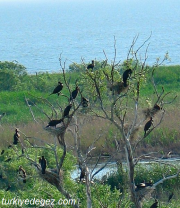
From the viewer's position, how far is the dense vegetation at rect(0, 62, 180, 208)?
36.0 feet

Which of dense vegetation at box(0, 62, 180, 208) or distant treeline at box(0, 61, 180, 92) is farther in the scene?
distant treeline at box(0, 61, 180, 92)

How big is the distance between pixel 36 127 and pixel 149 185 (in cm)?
1172

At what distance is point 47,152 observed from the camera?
15.0 metres

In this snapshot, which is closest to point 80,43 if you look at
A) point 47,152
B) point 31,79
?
point 31,79

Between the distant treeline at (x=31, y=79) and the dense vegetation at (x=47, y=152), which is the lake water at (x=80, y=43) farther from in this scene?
the distant treeline at (x=31, y=79)

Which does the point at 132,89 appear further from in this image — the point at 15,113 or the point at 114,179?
the point at 15,113

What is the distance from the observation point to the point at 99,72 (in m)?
8.66

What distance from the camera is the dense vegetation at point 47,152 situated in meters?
11.0

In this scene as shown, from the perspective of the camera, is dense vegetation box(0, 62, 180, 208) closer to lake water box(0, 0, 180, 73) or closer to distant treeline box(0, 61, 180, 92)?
distant treeline box(0, 61, 180, 92)

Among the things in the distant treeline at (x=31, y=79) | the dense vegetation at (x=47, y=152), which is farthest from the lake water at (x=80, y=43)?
the distant treeline at (x=31, y=79)

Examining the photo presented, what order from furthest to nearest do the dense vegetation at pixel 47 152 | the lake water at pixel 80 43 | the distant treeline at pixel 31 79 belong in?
the lake water at pixel 80 43 → the distant treeline at pixel 31 79 → the dense vegetation at pixel 47 152

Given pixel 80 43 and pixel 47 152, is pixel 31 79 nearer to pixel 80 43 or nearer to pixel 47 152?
pixel 47 152

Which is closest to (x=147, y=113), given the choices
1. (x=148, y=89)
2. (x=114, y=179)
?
(x=114, y=179)

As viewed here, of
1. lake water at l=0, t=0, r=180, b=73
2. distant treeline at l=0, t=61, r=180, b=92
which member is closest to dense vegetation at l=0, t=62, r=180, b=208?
distant treeline at l=0, t=61, r=180, b=92
